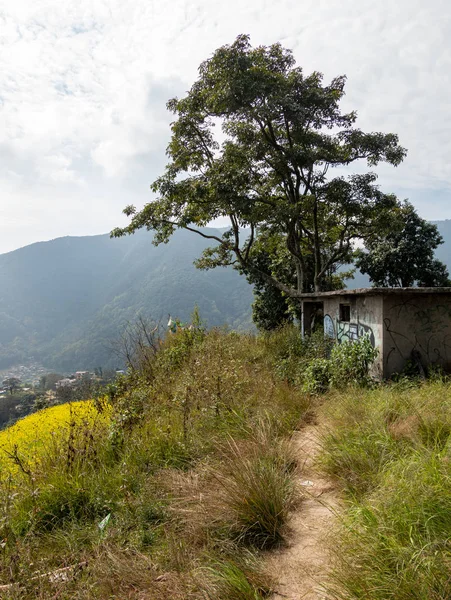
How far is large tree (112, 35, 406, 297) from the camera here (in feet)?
37.9

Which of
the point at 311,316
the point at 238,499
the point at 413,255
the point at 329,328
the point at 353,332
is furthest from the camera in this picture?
the point at 413,255

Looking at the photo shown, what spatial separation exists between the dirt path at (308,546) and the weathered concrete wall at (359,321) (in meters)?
4.59

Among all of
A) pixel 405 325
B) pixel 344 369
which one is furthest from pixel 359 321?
pixel 344 369

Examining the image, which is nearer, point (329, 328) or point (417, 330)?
point (417, 330)

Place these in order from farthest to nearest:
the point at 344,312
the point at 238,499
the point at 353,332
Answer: the point at 344,312 → the point at 353,332 → the point at 238,499

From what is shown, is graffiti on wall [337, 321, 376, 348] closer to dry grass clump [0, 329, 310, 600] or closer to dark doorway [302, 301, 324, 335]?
dark doorway [302, 301, 324, 335]

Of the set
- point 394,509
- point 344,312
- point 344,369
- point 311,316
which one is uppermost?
point 344,312

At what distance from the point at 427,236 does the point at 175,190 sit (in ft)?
49.2

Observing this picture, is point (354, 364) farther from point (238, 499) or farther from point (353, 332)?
point (238, 499)

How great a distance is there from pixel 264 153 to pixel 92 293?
152 m

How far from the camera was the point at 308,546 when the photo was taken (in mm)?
2619

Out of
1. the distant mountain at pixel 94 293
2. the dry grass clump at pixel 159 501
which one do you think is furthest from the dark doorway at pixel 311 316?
the distant mountain at pixel 94 293

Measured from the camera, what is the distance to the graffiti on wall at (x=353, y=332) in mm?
8093

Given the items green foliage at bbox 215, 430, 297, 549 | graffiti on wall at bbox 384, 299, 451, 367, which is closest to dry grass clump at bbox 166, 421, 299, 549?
green foliage at bbox 215, 430, 297, 549
